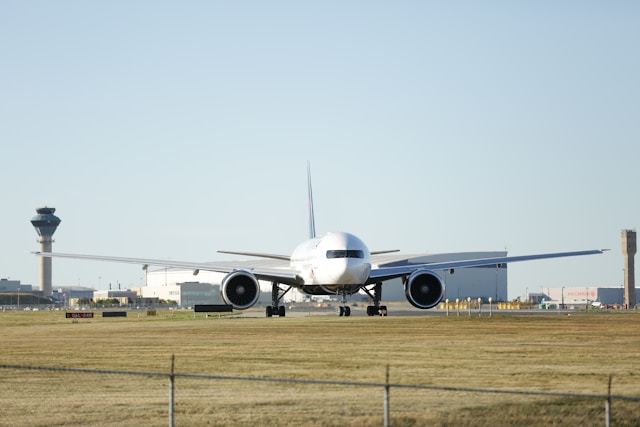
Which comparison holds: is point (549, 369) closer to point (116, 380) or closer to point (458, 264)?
point (116, 380)

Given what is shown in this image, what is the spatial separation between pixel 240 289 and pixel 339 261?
5.37 m

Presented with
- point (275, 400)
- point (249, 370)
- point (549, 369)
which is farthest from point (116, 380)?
point (549, 369)

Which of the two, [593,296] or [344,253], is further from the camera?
[593,296]

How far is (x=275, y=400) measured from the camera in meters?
20.8

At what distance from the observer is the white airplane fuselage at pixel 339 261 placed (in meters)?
53.6

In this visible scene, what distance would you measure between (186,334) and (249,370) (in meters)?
16.3

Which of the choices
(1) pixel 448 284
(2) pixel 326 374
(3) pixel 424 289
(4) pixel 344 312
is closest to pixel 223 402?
(2) pixel 326 374

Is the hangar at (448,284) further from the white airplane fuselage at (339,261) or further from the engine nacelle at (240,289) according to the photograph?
the engine nacelle at (240,289)

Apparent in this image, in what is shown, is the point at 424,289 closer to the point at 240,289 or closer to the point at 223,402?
the point at 240,289

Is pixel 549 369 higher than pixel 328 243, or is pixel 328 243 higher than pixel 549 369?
pixel 328 243

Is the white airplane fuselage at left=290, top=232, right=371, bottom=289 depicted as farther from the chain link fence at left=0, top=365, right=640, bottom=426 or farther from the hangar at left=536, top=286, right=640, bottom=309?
the hangar at left=536, top=286, right=640, bottom=309

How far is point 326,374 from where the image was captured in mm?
25109

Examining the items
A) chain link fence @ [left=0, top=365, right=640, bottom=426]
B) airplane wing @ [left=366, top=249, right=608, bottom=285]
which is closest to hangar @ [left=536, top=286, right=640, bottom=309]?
airplane wing @ [left=366, top=249, right=608, bottom=285]

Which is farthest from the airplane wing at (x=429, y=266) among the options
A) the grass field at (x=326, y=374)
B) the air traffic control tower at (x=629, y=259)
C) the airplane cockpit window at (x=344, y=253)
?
the air traffic control tower at (x=629, y=259)
